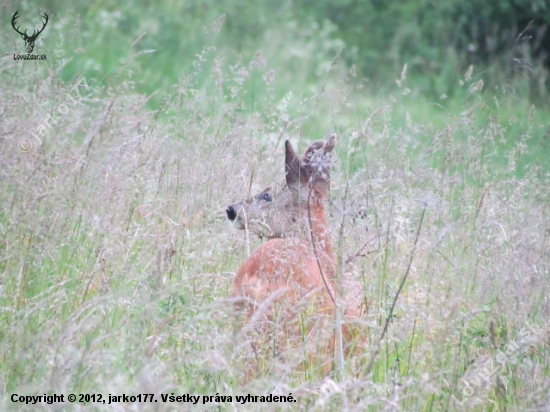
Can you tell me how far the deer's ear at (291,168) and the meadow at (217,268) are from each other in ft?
0.75

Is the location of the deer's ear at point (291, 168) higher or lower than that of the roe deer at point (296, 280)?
higher

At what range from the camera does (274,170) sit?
5.74m

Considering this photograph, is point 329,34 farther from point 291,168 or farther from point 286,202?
point 291,168

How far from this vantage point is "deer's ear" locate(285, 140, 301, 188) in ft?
16.6

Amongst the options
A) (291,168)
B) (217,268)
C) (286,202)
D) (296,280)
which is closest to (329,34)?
(286,202)

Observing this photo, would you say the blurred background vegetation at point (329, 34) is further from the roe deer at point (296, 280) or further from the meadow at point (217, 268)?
the roe deer at point (296, 280)

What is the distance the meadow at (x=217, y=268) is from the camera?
290 centimetres

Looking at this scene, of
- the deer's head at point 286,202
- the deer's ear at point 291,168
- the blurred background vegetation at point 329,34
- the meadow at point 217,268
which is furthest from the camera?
the blurred background vegetation at point 329,34

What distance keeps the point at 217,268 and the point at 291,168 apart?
99cm

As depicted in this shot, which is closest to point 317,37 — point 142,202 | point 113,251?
point 142,202

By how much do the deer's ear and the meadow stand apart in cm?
23

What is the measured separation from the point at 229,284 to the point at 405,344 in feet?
3.21

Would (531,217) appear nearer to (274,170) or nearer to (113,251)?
(274,170)

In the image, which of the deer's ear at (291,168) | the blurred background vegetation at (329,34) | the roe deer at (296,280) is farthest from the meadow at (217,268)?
the blurred background vegetation at (329,34)
